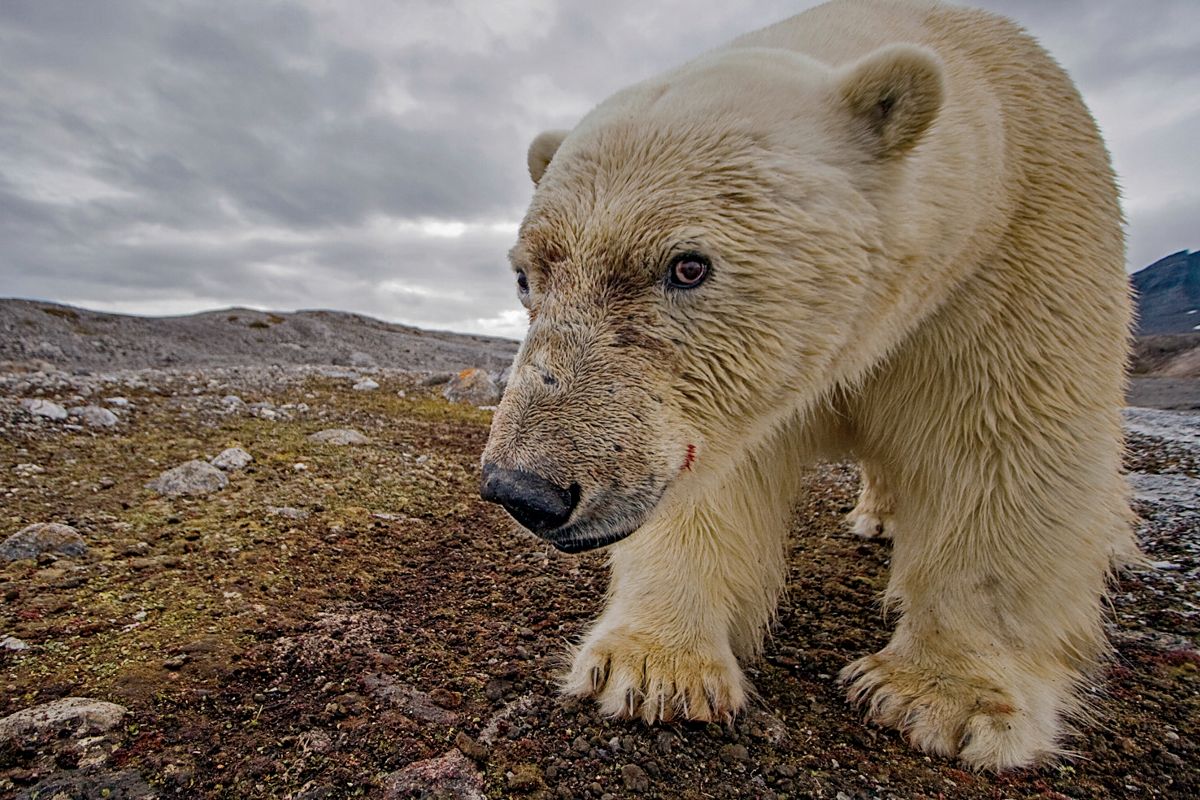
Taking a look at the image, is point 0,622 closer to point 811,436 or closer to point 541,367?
point 541,367

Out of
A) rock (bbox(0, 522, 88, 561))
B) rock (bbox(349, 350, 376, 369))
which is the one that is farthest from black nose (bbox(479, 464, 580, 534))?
rock (bbox(349, 350, 376, 369))

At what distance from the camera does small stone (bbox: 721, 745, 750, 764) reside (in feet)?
6.09

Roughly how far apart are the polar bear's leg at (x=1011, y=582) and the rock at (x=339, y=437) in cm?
398

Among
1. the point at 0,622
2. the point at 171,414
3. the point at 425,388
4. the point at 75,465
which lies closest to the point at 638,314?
the point at 0,622

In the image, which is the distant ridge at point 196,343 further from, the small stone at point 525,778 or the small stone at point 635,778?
the small stone at point 635,778

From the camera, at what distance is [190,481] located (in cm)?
368

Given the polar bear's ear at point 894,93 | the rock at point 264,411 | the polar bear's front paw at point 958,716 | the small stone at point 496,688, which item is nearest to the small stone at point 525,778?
the small stone at point 496,688

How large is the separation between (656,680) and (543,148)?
1.92 meters

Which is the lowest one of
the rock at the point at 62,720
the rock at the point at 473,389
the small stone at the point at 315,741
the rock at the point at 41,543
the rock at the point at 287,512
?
the rock at the point at 62,720

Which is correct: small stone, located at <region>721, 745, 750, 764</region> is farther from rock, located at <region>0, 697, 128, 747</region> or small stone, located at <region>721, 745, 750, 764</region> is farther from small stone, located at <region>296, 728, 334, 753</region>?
rock, located at <region>0, 697, 128, 747</region>

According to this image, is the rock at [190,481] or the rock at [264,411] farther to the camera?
the rock at [264,411]

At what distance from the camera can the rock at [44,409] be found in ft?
15.8

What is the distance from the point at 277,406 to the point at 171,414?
37.5 inches

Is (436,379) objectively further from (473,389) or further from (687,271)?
(687,271)
